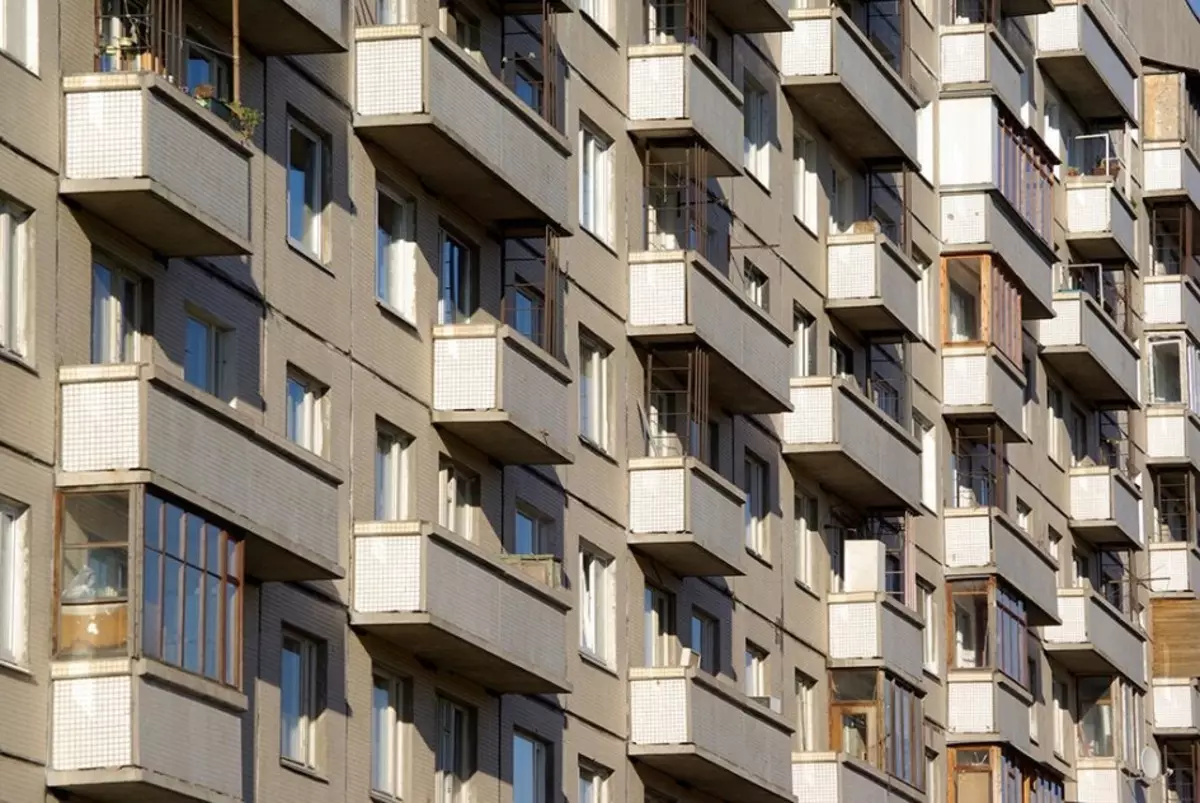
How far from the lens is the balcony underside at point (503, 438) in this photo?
41.9 meters

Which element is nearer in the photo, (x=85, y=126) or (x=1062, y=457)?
(x=85, y=126)

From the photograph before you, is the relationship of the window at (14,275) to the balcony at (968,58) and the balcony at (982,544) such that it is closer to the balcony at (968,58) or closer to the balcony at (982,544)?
the balcony at (982,544)

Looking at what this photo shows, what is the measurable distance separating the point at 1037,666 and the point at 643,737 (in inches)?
829

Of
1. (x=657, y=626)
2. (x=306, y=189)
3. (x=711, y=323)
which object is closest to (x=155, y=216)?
(x=306, y=189)

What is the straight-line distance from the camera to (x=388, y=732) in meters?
40.7

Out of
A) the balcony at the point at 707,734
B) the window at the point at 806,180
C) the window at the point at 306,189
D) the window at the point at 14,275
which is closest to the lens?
the window at the point at 14,275

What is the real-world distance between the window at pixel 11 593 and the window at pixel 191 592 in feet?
3.47

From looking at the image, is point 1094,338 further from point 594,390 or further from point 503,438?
point 503,438

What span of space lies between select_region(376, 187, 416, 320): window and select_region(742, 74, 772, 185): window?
12597 millimetres

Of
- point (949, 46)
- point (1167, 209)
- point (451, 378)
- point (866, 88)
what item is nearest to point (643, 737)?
point (451, 378)

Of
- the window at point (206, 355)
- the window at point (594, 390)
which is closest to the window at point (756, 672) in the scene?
the window at point (594, 390)

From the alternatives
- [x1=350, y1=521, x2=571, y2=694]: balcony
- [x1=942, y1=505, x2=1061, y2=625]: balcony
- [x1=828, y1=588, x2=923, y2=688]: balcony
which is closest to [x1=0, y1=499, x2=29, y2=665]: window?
[x1=350, y1=521, x2=571, y2=694]: balcony

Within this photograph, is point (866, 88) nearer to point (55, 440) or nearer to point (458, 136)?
point (458, 136)

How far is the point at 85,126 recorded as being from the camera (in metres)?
33.8
